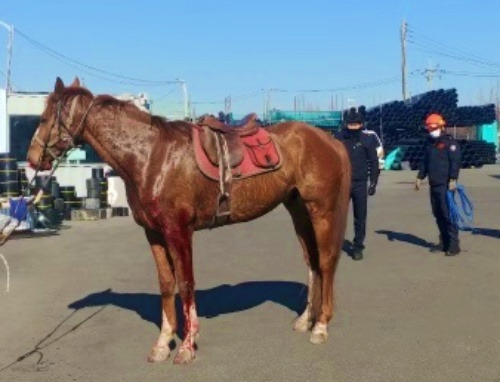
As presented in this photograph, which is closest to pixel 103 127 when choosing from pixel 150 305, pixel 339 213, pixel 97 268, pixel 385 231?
pixel 339 213

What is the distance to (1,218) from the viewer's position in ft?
41.9

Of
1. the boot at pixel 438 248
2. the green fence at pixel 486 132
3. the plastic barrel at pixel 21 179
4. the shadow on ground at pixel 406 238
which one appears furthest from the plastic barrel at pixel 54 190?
the green fence at pixel 486 132

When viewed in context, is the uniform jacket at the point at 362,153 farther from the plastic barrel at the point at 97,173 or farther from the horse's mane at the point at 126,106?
the plastic barrel at the point at 97,173

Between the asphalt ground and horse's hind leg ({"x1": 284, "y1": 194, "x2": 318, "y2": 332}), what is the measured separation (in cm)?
20

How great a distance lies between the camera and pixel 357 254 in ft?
36.2

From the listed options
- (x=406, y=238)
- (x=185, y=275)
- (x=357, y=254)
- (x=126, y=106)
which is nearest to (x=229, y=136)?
(x=126, y=106)

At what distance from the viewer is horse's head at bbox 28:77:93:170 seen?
605 centimetres

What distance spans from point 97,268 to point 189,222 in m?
5.33

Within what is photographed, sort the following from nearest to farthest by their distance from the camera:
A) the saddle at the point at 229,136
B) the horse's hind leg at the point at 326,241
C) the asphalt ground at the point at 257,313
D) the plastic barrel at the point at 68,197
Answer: the asphalt ground at the point at 257,313, the saddle at the point at 229,136, the horse's hind leg at the point at 326,241, the plastic barrel at the point at 68,197

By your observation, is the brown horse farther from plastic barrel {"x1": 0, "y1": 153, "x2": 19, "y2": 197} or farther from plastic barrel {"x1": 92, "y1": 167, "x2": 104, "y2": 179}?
plastic barrel {"x1": 92, "y1": 167, "x2": 104, "y2": 179}

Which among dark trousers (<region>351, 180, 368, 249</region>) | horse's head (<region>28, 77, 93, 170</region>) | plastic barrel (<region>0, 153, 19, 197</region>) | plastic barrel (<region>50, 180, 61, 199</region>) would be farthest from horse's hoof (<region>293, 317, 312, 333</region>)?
plastic barrel (<region>50, 180, 61, 199</region>)

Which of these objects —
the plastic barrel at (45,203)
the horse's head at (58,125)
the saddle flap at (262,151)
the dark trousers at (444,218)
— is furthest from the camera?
the plastic barrel at (45,203)

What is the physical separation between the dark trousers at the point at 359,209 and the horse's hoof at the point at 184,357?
217 inches

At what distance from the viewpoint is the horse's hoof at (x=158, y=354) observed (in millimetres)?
5992
